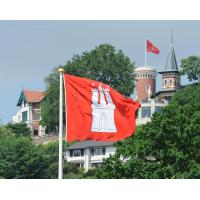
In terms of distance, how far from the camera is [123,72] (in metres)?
96.0

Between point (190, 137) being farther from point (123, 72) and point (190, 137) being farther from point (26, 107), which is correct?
point (26, 107)

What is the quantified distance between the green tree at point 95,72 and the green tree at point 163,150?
167 feet

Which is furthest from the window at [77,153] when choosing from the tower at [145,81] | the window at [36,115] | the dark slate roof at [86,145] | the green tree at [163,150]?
the green tree at [163,150]

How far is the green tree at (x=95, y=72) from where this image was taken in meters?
94.6

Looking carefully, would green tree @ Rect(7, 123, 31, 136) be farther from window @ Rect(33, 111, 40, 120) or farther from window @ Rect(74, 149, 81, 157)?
window @ Rect(33, 111, 40, 120)

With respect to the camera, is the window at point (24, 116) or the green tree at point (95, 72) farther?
the window at point (24, 116)

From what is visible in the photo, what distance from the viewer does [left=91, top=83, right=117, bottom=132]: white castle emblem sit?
1720cm

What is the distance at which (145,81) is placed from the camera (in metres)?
122

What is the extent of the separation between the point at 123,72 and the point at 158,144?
54.9 m

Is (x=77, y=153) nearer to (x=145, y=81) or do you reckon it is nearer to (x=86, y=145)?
(x=86, y=145)

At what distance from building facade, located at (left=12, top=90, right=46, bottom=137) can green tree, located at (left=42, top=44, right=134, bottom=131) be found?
12670 mm

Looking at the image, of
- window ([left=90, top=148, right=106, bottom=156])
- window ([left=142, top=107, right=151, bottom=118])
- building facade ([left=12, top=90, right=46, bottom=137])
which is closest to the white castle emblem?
window ([left=90, top=148, right=106, bottom=156])

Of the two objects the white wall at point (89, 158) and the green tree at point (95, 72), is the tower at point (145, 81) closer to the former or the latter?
the green tree at point (95, 72)
